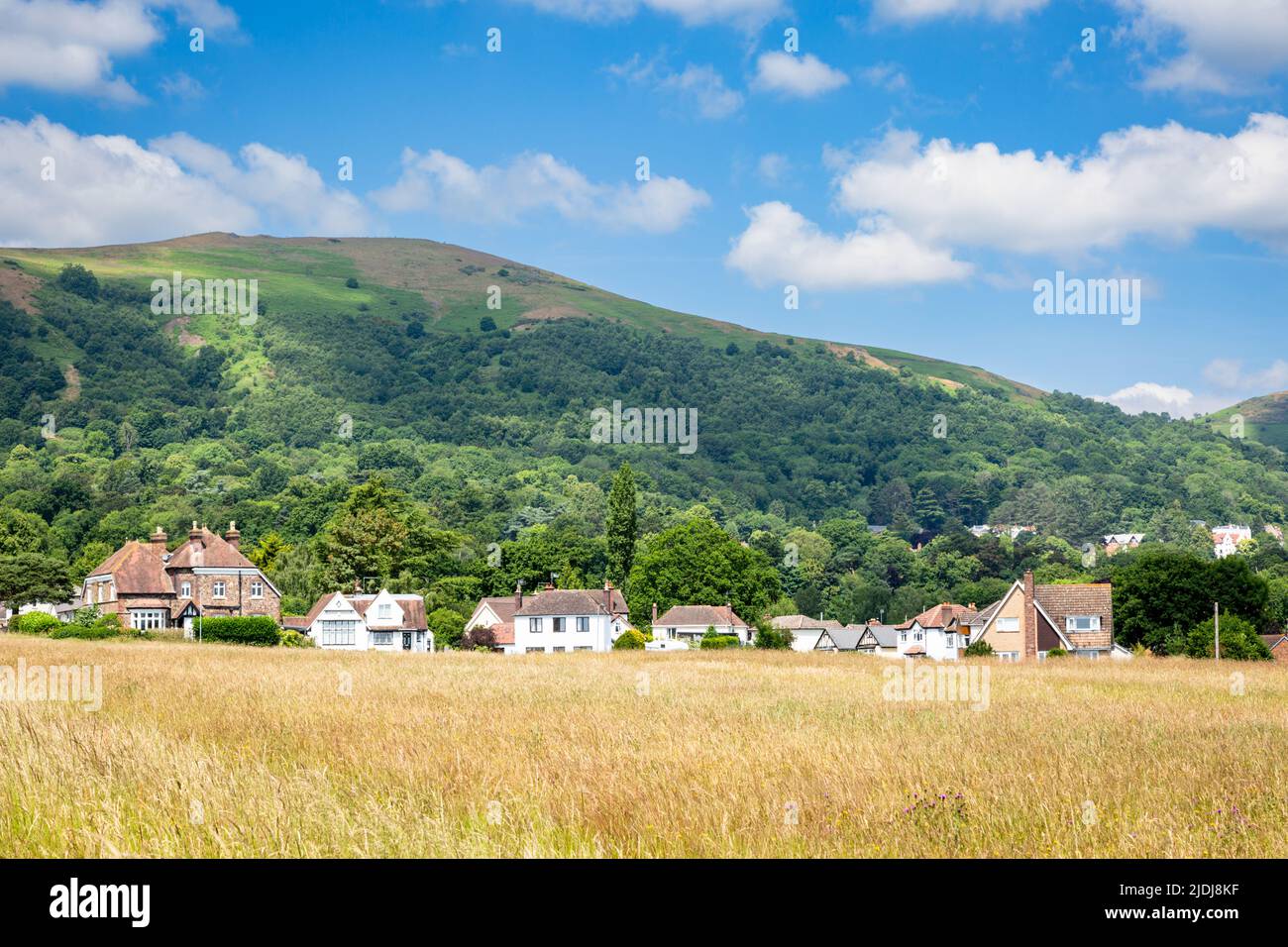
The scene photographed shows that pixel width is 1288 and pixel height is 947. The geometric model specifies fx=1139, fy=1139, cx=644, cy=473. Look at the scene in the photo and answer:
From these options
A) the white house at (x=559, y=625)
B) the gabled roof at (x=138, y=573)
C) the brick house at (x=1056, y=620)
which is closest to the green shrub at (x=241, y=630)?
the gabled roof at (x=138, y=573)

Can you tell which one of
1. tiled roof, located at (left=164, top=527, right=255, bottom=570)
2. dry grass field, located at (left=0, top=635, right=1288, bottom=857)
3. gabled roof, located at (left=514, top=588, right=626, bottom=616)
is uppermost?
tiled roof, located at (left=164, top=527, right=255, bottom=570)

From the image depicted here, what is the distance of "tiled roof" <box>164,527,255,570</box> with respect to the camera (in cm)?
7744

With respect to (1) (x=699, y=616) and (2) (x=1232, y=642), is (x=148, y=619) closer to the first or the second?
(1) (x=699, y=616)

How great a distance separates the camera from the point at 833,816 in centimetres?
1077

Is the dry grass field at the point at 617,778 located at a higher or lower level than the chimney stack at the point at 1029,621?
higher

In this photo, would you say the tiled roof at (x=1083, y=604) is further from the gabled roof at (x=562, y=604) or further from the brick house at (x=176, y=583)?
the brick house at (x=176, y=583)

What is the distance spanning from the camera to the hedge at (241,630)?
5900 centimetres

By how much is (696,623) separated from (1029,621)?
3079 cm

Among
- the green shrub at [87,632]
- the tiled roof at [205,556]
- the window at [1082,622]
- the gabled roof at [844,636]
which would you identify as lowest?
the gabled roof at [844,636]

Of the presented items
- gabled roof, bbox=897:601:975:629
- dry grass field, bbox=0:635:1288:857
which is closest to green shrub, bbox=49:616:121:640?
dry grass field, bbox=0:635:1288:857

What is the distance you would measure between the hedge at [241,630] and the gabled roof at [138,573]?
16525 mm

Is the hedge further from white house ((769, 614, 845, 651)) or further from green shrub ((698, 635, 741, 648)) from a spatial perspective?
white house ((769, 614, 845, 651))
